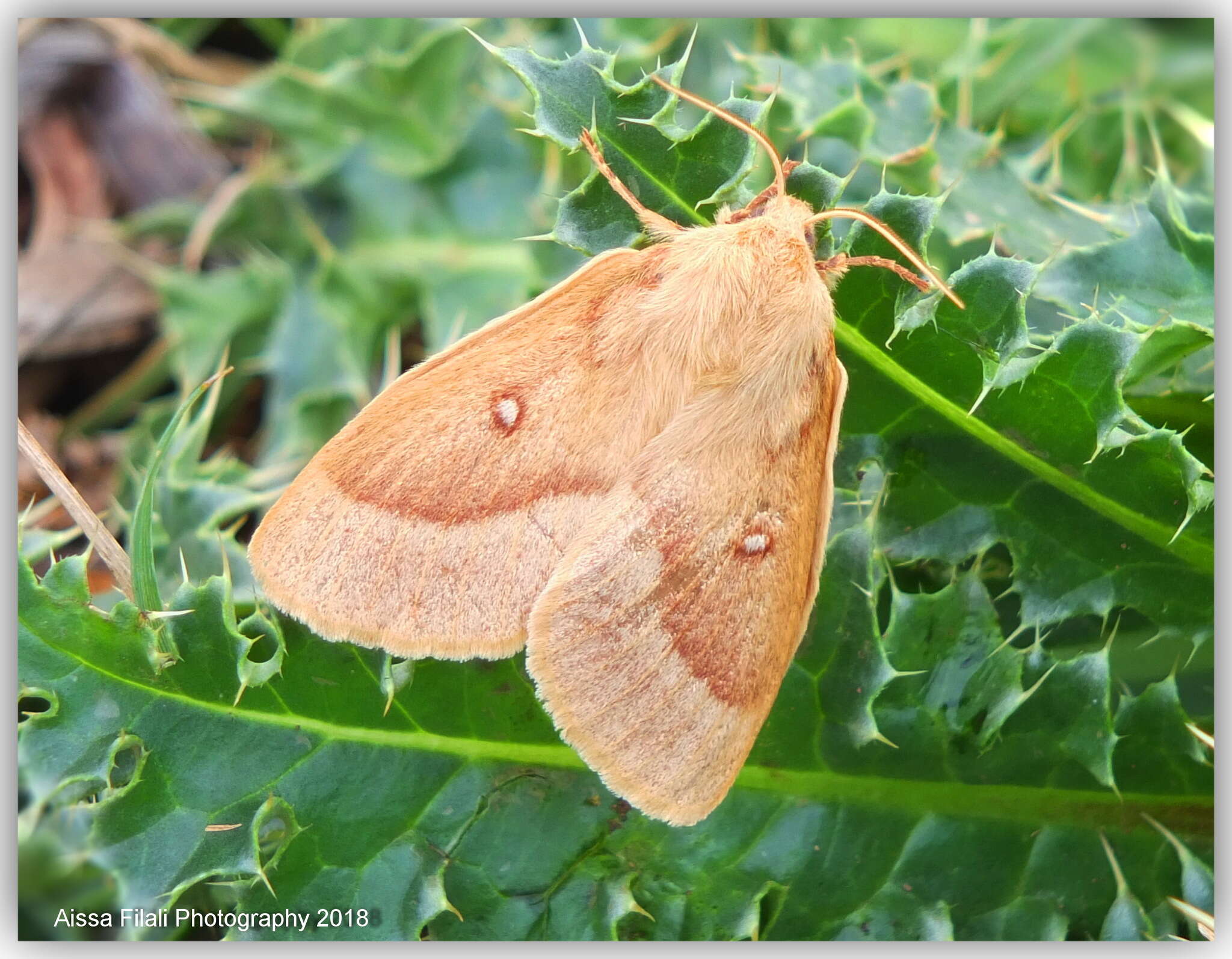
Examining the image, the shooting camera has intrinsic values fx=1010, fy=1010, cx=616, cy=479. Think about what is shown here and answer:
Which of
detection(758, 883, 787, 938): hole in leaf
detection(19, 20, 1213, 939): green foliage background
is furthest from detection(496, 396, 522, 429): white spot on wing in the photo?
detection(758, 883, 787, 938): hole in leaf

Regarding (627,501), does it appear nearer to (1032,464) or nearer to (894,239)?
(894,239)

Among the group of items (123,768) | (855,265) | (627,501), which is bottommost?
(123,768)

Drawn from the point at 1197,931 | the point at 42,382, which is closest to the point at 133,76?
the point at 42,382

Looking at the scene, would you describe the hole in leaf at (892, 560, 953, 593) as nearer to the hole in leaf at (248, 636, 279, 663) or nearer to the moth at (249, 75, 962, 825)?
the moth at (249, 75, 962, 825)

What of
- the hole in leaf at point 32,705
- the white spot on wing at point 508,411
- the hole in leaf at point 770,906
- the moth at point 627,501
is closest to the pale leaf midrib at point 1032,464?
the moth at point 627,501

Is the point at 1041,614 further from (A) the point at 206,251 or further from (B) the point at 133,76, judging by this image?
(B) the point at 133,76

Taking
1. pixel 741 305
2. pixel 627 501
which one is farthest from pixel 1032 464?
pixel 627 501
